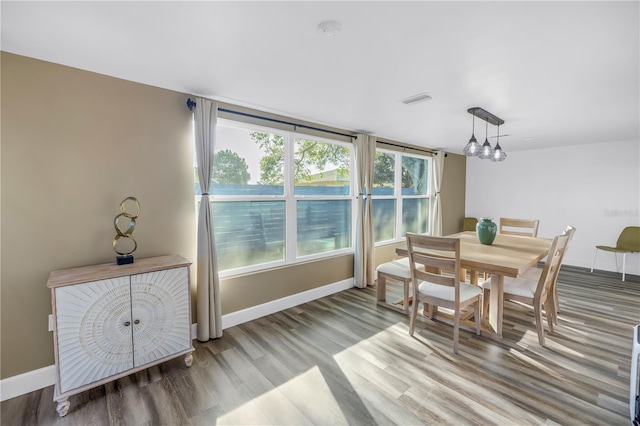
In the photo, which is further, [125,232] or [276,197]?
[276,197]

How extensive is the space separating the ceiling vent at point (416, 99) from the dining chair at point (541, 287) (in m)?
1.66

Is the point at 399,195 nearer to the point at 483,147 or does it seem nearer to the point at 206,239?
the point at 483,147

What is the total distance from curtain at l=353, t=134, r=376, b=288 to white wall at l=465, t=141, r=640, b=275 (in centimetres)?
363

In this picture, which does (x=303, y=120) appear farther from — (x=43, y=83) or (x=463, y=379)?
(x=463, y=379)

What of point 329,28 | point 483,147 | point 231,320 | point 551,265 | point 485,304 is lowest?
point 231,320

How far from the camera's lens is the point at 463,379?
2111mm

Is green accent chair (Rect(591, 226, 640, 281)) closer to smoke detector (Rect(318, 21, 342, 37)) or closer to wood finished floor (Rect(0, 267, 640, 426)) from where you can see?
wood finished floor (Rect(0, 267, 640, 426))

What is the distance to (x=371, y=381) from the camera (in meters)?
2.10

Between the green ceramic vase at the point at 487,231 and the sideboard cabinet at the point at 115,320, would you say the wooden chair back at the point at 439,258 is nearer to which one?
the green ceramic vase at the point at 487,231

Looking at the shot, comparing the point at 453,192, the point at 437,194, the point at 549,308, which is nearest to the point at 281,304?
the point at 549,308

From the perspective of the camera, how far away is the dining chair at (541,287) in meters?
2.51

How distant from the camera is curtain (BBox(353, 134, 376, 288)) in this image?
159 inches

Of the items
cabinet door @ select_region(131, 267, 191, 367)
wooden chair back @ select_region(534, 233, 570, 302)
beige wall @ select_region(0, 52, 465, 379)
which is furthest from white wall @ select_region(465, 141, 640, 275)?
cabinet door @ select_region(131, 267, 191, 367)

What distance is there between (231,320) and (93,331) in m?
1.23
